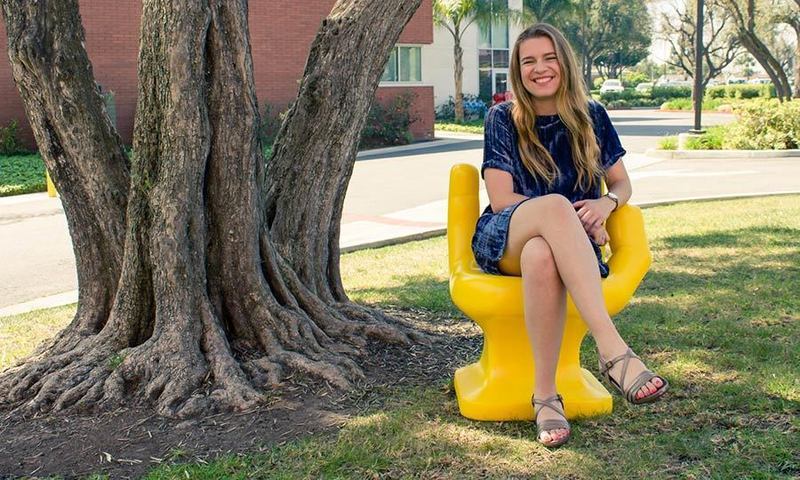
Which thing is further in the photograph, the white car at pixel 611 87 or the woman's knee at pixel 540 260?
the white car at pixel 611 87

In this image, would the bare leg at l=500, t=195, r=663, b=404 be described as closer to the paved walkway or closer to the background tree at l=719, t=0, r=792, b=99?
the paved walkway

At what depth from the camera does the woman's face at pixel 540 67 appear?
4117 millimetres

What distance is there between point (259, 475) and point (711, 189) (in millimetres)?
11140

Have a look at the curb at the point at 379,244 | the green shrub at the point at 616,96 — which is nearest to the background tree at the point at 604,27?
the green shrub at the point at 616,96

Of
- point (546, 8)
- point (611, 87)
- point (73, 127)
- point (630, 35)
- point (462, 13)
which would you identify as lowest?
point (73, 127)

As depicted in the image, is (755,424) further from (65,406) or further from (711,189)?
(711,189)

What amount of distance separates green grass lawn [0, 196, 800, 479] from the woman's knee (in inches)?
28.4

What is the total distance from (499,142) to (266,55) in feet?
72.2

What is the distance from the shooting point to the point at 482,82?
1682 inches

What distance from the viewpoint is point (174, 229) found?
4.42 meters

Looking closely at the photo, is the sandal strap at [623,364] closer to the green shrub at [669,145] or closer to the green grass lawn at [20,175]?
→ the green grass lawn at [20,175]

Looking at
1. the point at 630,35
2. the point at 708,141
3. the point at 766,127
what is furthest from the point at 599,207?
the point at 630,35

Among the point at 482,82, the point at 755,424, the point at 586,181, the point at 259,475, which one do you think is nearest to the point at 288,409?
the point at 259,475

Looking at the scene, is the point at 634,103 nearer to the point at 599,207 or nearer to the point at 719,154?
the point at 719,154
